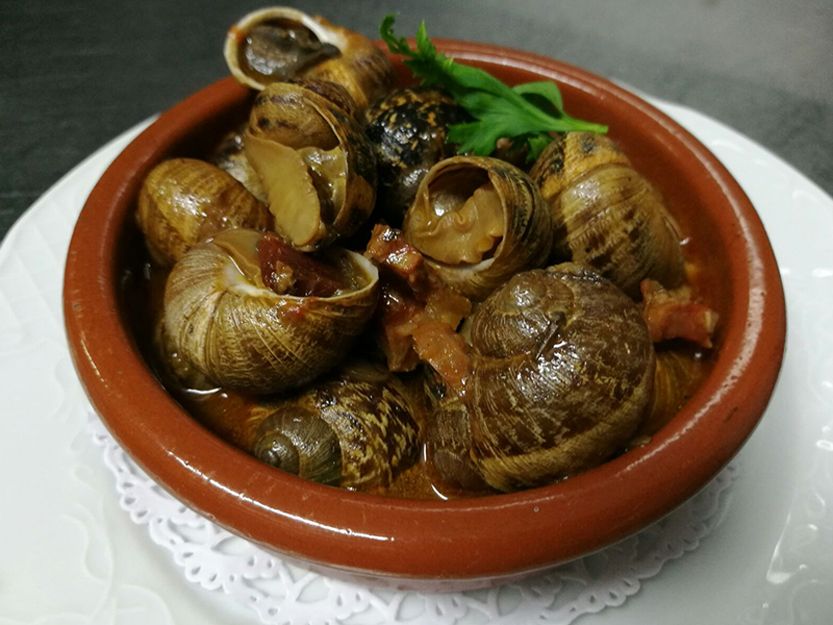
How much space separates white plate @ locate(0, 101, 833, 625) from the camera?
945 millimetres

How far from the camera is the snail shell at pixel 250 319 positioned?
887 millimetres

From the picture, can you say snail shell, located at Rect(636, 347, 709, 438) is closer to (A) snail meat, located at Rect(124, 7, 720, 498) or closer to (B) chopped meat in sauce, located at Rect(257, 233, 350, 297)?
(A) snail meat, located at Rect(124, 7, 720, 498)

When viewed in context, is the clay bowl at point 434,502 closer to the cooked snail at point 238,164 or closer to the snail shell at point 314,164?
the cooked snail at point 238,164

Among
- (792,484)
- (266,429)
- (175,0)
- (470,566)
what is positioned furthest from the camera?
(175,0)

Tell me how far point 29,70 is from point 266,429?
1885 millimetres

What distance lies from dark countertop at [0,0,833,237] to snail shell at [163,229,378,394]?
1.23m

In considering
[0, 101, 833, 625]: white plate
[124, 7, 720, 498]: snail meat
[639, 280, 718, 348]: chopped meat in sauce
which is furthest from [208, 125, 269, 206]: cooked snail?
[639, 280, 718, 348]: chopped meat in sauce

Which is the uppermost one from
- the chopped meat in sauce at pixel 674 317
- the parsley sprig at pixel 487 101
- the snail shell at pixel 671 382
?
the parsley sprig at pixel 487 101

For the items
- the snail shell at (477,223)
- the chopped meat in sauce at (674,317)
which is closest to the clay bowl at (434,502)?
the chopped meat in sauce at (674,317)

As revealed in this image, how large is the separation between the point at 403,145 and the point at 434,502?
504 mm

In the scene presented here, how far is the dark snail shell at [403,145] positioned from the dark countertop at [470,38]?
1.28m

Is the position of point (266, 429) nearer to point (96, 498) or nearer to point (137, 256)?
point (96, 498)

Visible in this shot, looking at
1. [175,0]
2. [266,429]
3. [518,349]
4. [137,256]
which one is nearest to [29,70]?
[175,0]

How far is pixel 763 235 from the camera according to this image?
1.08 m
